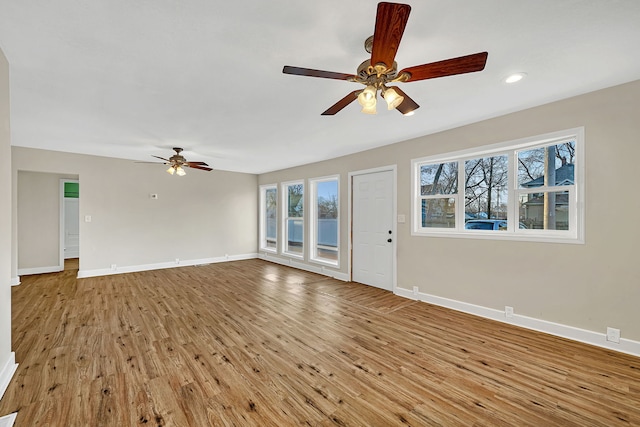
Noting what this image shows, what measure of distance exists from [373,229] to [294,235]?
2743mm

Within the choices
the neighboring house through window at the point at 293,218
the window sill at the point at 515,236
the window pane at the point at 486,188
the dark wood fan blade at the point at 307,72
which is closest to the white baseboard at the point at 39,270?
the neighboring house through window at the point at 293,218

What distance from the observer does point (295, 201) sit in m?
6.91

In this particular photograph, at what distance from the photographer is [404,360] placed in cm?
243

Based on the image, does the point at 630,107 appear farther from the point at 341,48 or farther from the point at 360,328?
the point at 360,328

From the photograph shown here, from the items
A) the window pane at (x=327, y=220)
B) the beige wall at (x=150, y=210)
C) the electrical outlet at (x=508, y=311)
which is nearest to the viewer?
the electrical outlet at (x=508, y=311)

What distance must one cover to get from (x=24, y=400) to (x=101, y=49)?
257 centimetres

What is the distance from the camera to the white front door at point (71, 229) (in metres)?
7.51

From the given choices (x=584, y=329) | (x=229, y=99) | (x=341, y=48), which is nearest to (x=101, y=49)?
(x=229, y=99)

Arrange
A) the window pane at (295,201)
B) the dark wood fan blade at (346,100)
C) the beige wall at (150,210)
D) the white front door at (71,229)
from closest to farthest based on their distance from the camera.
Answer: the dark wood fan blade at (346,100) < the beige wall at (150,210) < the window pane at (295,201) < the white front door at (71,229)

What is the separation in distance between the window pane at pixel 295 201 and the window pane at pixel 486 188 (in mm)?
3867

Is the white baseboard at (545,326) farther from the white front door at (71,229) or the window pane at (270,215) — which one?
the white front door at (71,229)

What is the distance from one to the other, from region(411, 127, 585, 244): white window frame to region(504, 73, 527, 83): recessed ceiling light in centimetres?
97

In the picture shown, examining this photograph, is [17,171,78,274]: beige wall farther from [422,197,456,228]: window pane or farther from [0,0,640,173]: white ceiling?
[422,197,456,228]: window pane

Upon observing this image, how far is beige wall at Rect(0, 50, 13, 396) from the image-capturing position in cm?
199
